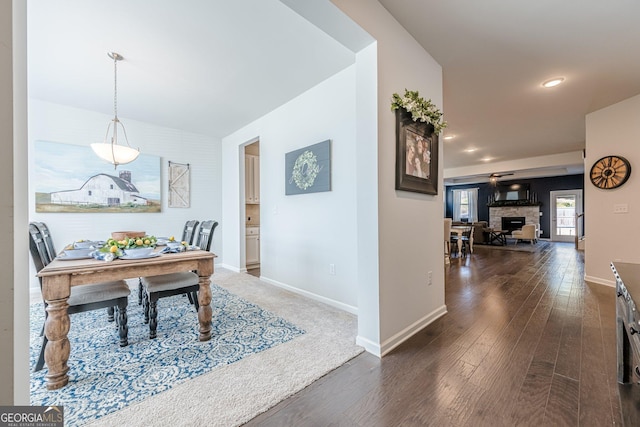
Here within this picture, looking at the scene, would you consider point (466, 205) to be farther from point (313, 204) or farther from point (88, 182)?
point (88, 182)

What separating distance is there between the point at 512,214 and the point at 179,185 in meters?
12.2

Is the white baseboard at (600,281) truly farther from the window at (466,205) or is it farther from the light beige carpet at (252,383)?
the window at (466,205)

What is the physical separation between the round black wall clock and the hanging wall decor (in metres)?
6.80

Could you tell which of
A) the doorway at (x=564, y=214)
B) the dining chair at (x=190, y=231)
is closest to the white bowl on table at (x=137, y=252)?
the dining chair at (x=190, y=231)

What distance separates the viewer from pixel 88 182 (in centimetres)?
397

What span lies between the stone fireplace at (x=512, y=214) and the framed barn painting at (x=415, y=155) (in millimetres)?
10235

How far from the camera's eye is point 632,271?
4.66 feet

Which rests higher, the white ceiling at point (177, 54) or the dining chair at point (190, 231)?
the white ceiling at point (177, 54)

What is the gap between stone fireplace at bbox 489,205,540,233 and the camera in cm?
1022

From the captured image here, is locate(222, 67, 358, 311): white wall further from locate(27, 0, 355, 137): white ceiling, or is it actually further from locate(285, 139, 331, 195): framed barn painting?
locate(27, 0, 355, 137): white ceiling

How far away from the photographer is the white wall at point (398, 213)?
1951mm

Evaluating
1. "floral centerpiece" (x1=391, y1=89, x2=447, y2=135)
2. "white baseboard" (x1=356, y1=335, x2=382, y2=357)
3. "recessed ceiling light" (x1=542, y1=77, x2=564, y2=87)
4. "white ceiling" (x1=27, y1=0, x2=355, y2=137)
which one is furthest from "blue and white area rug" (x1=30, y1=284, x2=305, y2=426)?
"recessed ceiling light" (x1=542, y1=77, x2=564, y2=87)

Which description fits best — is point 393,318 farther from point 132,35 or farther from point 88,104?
point 88,104

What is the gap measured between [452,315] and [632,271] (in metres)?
1.50
